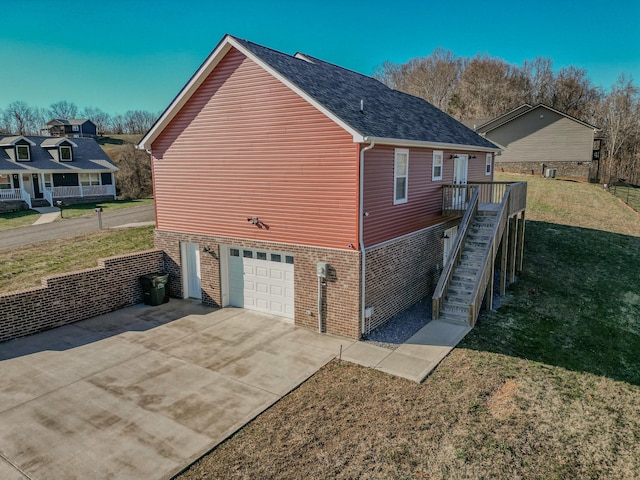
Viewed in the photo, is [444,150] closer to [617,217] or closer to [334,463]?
[334,463]

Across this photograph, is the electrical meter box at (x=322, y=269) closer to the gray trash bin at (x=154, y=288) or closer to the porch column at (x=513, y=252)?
the gray trash bin at (x=154, y=288)

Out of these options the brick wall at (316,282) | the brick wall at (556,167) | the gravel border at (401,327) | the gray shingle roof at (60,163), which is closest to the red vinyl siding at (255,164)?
the brick wall at (316,282)

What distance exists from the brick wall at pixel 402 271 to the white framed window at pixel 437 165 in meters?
1.82

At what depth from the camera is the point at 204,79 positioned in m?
13.1

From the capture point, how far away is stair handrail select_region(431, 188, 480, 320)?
13.0 m

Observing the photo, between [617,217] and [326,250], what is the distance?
2350 cm

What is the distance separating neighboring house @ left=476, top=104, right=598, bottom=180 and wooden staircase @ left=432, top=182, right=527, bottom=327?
27587 mm

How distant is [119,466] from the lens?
22.1 ft

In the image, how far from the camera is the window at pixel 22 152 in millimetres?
34844

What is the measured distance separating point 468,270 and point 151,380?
10.1 meters

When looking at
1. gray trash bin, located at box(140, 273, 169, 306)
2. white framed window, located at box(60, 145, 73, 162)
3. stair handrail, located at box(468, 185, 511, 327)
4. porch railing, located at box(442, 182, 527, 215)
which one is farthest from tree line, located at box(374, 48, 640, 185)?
gray trash bin, located at box(140, 273, 169, 306)

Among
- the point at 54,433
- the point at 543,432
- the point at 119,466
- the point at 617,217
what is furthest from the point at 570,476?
the point at 617,217

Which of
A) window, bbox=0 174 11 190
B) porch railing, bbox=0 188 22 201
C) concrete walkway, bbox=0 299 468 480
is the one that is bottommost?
concrete walkway, bbox=0 299 468 480

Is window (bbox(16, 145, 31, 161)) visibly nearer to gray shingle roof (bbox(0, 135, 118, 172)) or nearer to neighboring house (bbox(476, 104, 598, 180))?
gray shingle roof (bbox(0, 135, 118, 172))
